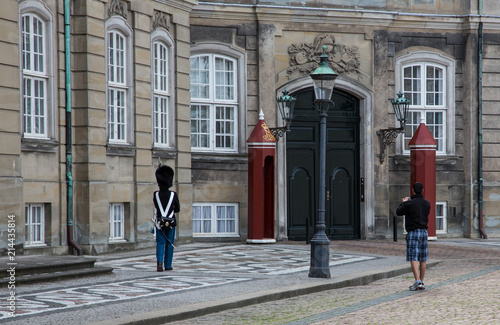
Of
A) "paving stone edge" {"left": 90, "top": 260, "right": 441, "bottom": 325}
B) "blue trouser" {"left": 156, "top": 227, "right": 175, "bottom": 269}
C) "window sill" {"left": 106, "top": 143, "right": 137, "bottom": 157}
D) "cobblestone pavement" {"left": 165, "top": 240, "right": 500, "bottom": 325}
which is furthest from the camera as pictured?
"window sill" {"left": 106, "top": 143, "right": 137, "bottom": 157}

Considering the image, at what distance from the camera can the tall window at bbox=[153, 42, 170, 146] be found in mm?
20812

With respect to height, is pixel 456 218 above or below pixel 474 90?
below

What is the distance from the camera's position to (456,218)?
2538 cm

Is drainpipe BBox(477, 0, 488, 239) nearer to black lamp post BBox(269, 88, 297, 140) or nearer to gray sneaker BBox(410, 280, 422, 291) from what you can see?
black lamp post BBox(269, 88, 297, 140)

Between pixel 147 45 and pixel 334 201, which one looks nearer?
pixel 147 45

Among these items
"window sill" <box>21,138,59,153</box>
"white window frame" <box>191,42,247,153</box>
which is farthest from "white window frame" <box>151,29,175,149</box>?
"window sill" <box>21,138,59,153</box>

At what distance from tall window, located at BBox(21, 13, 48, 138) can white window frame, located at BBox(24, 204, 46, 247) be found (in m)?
1.30

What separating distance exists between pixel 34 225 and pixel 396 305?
7884 mm

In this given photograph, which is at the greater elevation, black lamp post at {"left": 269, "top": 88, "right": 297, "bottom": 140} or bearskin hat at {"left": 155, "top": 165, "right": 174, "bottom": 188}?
black lamp post at {"left": 269, "top": 88, "right": 297, "bottom": 140}

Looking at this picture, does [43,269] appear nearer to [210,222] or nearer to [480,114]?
[210,222]

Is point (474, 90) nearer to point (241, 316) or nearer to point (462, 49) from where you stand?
point (462, 49)

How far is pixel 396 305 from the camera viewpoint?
11664mm

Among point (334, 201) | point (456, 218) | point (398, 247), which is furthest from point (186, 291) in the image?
point (456, 218)

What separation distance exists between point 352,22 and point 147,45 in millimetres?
6336
